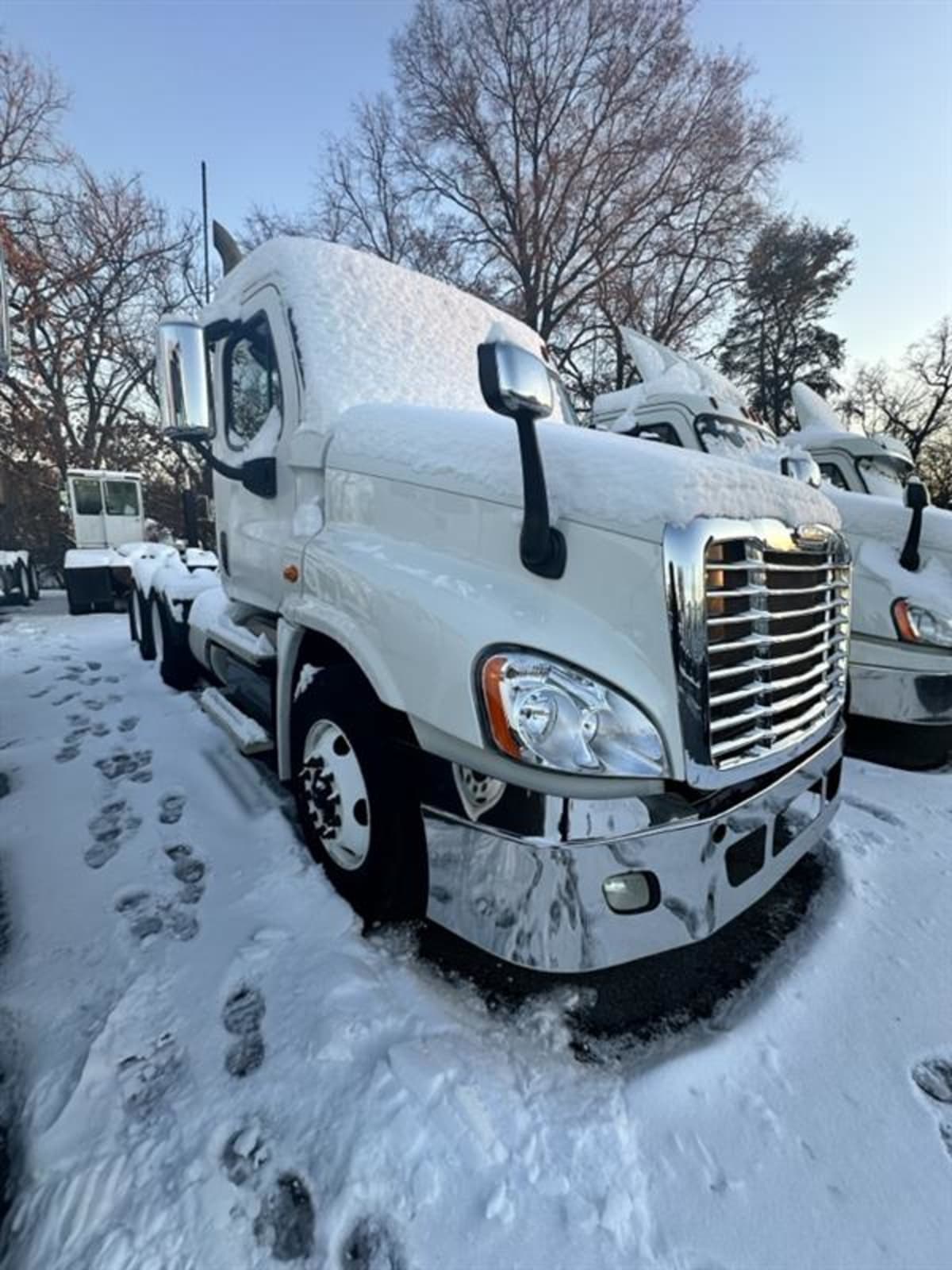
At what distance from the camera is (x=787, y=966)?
2164 millimetres

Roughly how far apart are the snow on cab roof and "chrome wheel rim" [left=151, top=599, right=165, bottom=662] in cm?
328

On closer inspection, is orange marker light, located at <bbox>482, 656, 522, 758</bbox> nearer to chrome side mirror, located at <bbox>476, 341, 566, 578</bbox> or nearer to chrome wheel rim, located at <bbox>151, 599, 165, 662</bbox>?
chrome side mirror, located at <bbox>476, 341, 566, 578</bbox>

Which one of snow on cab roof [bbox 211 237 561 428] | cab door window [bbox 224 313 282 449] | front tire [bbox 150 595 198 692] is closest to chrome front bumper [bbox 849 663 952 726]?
snow on cab roof [bbox 211 237 561 428]

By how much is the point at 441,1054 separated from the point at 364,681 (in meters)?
1.14

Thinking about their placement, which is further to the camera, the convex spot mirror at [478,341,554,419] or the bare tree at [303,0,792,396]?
the bare tree at [303,0,792,396]

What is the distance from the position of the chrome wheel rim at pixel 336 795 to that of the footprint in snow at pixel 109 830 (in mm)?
1006

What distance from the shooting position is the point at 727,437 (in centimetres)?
600

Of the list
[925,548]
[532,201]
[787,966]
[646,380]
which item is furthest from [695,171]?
[787,966]

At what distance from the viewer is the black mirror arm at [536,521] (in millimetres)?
1833

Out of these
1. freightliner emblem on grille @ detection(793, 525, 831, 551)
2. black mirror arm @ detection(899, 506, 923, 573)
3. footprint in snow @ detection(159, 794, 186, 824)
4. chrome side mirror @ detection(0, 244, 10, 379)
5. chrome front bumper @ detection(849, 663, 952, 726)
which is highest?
chrome side mirror @ detection(0, 244, 10, 379)

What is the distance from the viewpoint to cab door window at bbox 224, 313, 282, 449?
10.5ft

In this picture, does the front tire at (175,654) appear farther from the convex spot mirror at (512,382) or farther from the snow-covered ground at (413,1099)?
the convex spot mirror at (512,382)

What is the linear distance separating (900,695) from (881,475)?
363 cm

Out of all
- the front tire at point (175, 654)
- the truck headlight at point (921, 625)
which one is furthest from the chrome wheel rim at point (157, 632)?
the truck headlight at point (921, 625)
